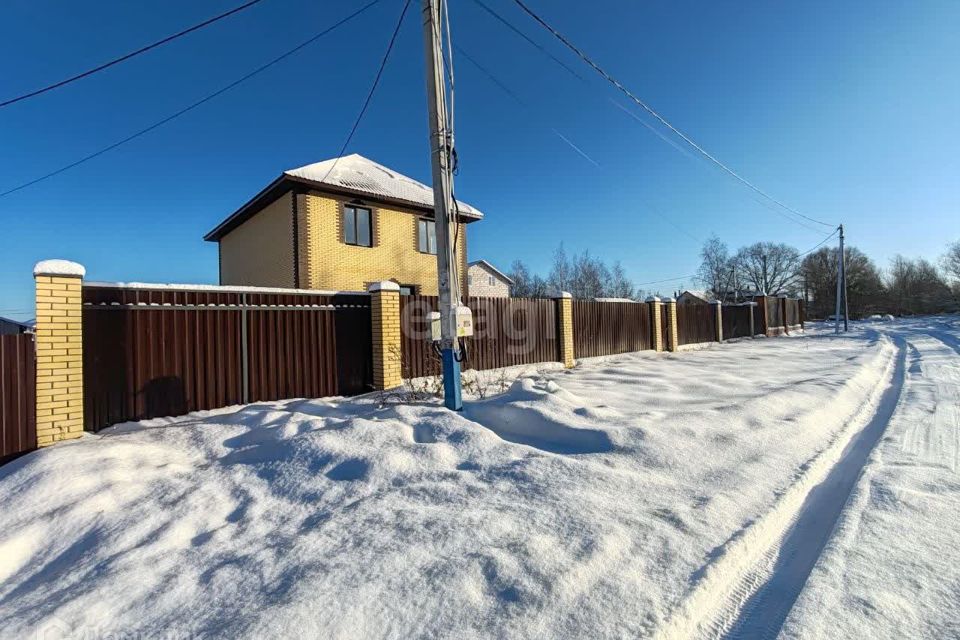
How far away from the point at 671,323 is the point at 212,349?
13.2 m

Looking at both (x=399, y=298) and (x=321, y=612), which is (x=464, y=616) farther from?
(x=399, y=298)

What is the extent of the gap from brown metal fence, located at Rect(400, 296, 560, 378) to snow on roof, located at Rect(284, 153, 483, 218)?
20.0 feet

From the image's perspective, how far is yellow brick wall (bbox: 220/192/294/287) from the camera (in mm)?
12602

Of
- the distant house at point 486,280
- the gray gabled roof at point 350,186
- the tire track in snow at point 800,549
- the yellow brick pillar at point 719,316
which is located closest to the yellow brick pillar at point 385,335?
the tire track in snow at point 800,549

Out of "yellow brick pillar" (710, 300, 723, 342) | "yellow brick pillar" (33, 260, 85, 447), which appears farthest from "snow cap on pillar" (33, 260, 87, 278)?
"yellow brick pillar" (710, 300, 723, 342)

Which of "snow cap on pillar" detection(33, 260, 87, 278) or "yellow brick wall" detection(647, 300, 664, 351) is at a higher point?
"snow cap on pillar" detection(33, 260, 87, 278)

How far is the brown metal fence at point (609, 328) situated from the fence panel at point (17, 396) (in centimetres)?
958

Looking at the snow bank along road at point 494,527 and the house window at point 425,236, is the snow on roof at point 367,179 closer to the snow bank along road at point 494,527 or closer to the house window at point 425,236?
the house window at point 425,236

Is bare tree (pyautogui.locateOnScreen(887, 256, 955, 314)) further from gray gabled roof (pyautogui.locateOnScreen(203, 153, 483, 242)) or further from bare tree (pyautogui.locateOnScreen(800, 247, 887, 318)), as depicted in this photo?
gray gabled roof (pyautogui.locateOnScreen(203, 153, 483, 242))

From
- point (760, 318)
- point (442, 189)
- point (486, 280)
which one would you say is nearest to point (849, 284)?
point (760, 318)

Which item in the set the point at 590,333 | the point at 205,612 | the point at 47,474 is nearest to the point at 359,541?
the point at 205,612

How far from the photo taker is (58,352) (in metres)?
4.49

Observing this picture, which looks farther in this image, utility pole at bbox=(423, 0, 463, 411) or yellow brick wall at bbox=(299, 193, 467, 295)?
yellow brick wall at bbox=(299, 193, 467, 295)

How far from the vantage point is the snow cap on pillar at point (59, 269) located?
4457mm
